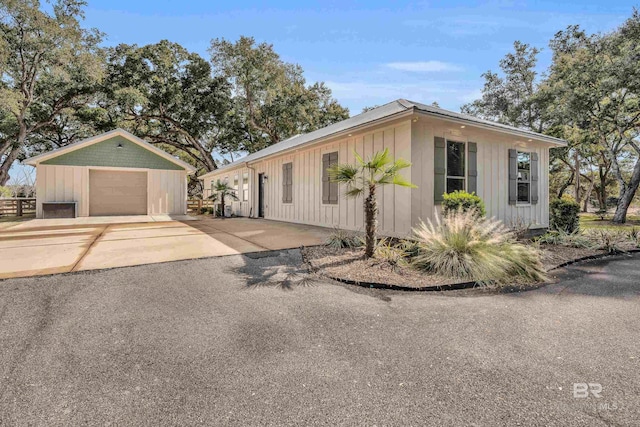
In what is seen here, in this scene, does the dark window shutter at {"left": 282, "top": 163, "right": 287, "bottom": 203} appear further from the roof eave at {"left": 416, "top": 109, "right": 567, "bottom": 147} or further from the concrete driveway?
the roof eave at {"left": 416, "top": 109, "right": 567, "bottom": 147}

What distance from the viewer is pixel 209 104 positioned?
20.8 meters

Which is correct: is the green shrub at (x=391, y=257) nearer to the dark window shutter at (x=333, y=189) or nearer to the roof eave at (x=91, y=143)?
the dark window shutter at (x=333, y=189)

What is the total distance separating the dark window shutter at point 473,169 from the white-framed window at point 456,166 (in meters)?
0.18

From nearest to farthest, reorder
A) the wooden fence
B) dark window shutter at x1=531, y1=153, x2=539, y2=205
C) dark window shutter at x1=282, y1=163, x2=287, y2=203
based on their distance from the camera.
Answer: dark window shutter at x1=531, y1=153, x2=539, y2=205, dark window shutter at x1=282, y1=163, x2=287, y2=203, the wooden fence

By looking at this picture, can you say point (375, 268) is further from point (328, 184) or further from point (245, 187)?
point (245, 187)

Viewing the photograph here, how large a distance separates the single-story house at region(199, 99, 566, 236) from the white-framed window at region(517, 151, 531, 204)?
29 millimetres

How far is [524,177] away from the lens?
8742 millimetres

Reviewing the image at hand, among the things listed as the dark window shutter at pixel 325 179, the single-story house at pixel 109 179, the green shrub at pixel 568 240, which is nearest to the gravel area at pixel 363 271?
the dark window shutter at pixel 325 179

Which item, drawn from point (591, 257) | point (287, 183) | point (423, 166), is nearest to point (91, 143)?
point (287, 183)

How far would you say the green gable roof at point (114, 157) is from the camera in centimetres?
1302

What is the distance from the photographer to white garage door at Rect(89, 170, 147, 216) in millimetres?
13703

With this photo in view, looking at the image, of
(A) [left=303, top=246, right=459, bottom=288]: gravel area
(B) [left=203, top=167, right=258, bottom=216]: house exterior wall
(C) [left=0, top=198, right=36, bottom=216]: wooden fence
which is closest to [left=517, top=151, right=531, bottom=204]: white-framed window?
(A) [left=303, top=246, right=459, bottom=288]: gravel area

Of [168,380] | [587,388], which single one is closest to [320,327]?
[168,380]

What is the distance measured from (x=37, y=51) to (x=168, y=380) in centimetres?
2137
